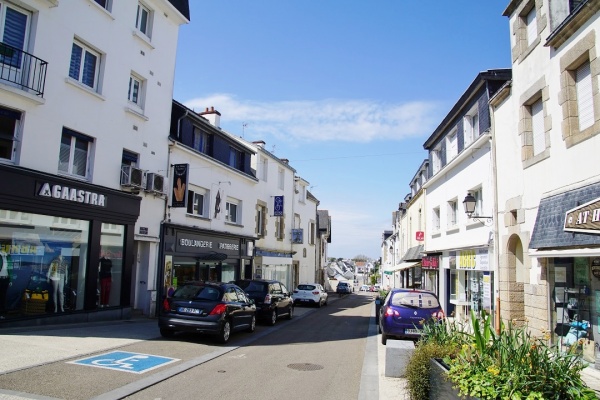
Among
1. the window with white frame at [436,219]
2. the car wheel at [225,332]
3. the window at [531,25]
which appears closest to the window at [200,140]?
the car wheel at [225,332]

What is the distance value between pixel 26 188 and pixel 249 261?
15526mm

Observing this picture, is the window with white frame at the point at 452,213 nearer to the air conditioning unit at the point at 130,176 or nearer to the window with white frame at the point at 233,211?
the window with white frame at the point at 233,211

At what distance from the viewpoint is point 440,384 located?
16.6 ft

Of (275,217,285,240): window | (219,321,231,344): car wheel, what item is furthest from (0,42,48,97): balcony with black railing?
(275,217,285,240): window

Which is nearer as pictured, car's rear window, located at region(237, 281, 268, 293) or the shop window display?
the shop window display

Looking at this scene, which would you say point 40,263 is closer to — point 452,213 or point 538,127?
point 538,127

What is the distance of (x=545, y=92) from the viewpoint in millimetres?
9859

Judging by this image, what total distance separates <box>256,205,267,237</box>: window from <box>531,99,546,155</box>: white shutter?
19.2 m

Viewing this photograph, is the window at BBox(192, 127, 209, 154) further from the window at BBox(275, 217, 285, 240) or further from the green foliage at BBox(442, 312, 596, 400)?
the green foliage at BBox(442, 312, 596, 400)

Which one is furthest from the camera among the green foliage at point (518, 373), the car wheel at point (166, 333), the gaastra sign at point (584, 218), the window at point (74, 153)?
the window at point (74, 153)

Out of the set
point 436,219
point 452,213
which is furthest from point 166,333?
point 436,219

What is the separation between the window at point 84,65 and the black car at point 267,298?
28.2 feet

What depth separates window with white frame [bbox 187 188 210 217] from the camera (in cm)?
1977

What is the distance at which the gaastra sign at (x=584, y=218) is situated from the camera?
7298 millimetres
